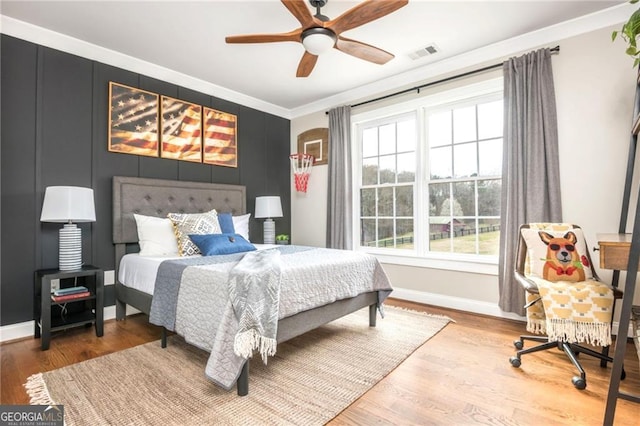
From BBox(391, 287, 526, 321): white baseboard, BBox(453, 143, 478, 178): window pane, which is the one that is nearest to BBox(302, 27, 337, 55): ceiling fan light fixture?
BBox(453, 143, 478, 178): window pane

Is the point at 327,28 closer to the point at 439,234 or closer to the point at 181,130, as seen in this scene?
the point at 181,130

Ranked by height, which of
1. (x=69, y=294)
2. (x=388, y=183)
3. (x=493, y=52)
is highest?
(x=493, y=52)

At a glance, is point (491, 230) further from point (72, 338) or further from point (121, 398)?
point (72, 338)

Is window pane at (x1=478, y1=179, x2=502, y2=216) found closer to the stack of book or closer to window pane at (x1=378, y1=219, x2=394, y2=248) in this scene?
window pane at (x1=378, y1=219, x2=394, y2=248)

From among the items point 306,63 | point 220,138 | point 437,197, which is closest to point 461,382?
point 437,197

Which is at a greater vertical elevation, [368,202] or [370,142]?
[370,142]

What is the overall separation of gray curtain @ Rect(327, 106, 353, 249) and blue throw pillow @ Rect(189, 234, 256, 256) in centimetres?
159

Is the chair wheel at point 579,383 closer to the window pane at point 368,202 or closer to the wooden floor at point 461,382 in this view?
the wooden floor at point 461,382

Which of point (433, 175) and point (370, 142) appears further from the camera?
point (370, 142)

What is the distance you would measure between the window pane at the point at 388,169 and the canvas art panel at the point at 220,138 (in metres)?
2.06

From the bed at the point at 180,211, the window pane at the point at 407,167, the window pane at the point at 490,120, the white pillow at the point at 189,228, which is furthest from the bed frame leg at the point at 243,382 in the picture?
the window pane at the point at 490,120

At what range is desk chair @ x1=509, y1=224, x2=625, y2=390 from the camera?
2094mm

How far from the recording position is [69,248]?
2.64 meters

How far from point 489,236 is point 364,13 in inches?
101
